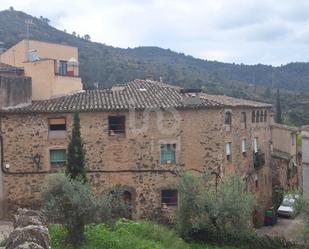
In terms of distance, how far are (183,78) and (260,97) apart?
12.0 m

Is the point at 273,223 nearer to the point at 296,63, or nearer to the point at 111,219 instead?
the point at 111,219

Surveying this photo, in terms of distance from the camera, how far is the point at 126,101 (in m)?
28.7

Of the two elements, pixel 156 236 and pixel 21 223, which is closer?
pixel 21 223

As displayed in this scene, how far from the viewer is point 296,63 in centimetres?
12444

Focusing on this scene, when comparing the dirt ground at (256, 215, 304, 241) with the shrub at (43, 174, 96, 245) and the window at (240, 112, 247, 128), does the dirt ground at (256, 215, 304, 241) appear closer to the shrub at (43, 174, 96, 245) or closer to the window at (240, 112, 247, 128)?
the window at (240, 112, 247, 128)

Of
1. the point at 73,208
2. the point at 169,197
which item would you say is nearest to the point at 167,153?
the point at 169,197

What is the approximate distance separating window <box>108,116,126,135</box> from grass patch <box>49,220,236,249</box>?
220 inches

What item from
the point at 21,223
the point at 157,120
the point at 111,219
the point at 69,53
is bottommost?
the point at 111,219

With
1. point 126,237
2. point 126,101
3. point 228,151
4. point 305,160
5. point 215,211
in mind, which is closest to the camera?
point 126,237

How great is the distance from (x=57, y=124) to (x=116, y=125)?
3219 mm

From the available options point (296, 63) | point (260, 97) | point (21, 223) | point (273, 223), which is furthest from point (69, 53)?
point (296, 63)

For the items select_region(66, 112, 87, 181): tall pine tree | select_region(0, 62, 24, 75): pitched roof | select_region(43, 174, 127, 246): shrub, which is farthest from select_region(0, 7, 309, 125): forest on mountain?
select_region(43, 174, 127, 246): shrub

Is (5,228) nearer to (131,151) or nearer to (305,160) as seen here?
(131,151)

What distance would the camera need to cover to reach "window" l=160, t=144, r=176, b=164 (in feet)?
92.3
